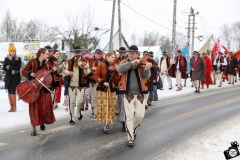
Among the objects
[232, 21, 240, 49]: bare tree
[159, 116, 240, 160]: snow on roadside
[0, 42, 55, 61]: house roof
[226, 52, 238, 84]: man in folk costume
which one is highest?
[232, 21, 240, 49]: bare tree

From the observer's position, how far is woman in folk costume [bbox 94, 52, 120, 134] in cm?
695

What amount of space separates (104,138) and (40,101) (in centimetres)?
158

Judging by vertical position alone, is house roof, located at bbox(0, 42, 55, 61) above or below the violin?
above

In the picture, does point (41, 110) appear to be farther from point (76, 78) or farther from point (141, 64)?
point (141, 64)

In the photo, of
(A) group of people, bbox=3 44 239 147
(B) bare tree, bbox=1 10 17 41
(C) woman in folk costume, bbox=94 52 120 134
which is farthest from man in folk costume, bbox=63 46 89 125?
(B) bare tree, bbox=1 10 17 41

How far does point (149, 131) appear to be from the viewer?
725cm

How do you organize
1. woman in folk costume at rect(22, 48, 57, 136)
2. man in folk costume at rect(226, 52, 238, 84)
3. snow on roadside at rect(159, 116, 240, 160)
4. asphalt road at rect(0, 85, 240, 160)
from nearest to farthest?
1. snow on roadside at rect(159, 116, 240, 160)
2. asphalt road at rect(0, 85, 240, 160)
3. woman in folk costume at rect(22, 48, 57, 136)
4. man in folk costume at rect(226, 52, 238, 84)

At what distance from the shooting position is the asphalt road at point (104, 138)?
18.2ft

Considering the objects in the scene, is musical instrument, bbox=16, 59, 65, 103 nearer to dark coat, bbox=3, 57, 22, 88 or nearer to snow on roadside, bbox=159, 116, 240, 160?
snow on roadside, bbox=159, 116, 240, 160

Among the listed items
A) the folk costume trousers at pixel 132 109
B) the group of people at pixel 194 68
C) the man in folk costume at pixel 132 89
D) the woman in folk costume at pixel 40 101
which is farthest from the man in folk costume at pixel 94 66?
the group of people at pixel 194 68

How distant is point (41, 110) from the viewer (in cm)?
671

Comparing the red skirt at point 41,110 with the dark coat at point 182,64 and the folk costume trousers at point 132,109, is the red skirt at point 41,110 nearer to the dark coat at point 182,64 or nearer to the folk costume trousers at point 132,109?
the folk costume trousers at point 132,109

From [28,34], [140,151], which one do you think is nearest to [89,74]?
[140,151]

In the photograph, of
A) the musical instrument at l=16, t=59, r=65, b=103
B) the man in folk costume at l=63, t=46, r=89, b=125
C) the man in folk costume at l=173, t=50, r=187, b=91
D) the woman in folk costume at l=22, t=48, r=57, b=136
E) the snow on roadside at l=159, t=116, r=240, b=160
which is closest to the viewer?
the snow on roadside at l=159, t=116, r=240, b=160
